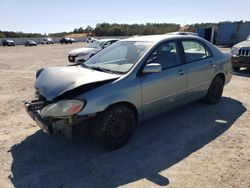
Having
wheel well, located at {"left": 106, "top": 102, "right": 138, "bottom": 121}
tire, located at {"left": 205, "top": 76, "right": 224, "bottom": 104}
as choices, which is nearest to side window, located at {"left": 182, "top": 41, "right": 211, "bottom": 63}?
tire, located at {"left": 205, "top": 76, "right": 224, "bottom": 104}

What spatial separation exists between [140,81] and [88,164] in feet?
4.83

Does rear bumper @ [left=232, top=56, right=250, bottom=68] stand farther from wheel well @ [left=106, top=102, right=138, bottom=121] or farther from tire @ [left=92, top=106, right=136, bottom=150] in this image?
tire @ [left=92, top=106, right=136, bottom=150]

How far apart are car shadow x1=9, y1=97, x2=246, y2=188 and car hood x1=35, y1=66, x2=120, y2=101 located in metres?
0.71

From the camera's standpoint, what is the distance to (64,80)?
12.1 feet

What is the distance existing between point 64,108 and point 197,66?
2.92m

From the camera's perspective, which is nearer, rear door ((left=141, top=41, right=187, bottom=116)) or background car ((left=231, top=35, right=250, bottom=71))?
rear door ((left=141, top=41, right=187, bottom=116))

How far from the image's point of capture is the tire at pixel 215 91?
18.2 feet

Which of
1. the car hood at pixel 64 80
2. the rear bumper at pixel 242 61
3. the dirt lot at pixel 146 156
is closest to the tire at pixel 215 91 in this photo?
the dirt lot at pixel 146 156

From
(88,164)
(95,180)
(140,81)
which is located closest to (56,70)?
(140,81)

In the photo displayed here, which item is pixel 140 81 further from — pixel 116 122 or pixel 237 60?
pixel 237 60

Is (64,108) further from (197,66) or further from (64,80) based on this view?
(197,66)

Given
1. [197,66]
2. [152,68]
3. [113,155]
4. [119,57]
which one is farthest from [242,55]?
[113,155]

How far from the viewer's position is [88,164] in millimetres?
3436

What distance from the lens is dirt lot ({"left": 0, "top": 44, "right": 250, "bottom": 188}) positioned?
10.1 feet
